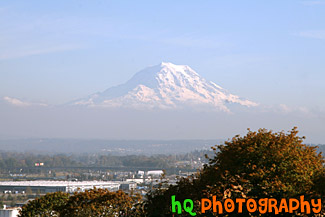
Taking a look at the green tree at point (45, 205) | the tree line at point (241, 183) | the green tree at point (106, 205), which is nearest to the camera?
the tree line at point (241, 183)

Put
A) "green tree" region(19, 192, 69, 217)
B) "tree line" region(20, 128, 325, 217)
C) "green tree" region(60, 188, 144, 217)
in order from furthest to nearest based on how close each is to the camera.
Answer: "green tree" region(19, 192, 69, 217) → "green tree" region(60, 188, 144, 217) → "tree line" region(20, 128, 325, 217)

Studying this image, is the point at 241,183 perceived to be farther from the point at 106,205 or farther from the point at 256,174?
the point at 106,205

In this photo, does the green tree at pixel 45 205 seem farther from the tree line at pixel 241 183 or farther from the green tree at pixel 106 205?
the green tree at pixel 106 205

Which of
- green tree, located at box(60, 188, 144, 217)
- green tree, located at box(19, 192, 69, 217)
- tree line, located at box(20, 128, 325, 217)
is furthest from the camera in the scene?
green tree, located at box(19, 192, 69, 217)

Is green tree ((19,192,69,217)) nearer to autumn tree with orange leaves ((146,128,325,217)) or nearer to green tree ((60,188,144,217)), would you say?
green tree ((60,188,144,217))

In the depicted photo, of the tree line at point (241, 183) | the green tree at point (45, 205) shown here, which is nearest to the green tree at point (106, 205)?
the tree line at point (241, 183)

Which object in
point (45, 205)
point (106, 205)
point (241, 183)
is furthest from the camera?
point (45, 205)

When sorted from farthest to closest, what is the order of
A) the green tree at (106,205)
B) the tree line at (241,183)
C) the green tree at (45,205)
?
1. the green tree at (45,205)
2. the green tree at (106,205)
3. the tree line at (241,183)

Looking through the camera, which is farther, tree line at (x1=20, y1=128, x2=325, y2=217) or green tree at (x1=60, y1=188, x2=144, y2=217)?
green tree at (x1=60, y1=188, x2=144, y2=217)

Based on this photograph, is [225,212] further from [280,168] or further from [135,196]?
[135,196]

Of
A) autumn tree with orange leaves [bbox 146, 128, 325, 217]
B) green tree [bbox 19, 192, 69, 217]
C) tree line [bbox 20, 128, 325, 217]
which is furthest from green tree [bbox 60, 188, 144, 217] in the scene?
green tree [bbox 19, 192, 69, 217]

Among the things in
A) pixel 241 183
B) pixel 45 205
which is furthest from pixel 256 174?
pixel 45 205

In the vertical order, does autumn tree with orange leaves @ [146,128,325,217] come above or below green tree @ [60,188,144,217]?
above

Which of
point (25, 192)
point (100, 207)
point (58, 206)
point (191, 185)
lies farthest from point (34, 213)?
point (25, 192)
